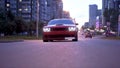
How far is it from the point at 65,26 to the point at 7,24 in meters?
76.2

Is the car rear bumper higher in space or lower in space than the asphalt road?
higher

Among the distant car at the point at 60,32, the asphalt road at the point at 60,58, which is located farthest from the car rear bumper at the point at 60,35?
the asphalt road at the point at 60,58

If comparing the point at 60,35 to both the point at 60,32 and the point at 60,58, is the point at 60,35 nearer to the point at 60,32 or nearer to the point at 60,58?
the point at 60,32

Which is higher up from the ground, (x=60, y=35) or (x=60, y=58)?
(x=60, y=35)

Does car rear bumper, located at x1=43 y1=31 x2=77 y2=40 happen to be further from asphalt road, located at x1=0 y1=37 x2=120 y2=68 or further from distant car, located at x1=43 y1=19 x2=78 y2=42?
asphalt road, located at x1=0 y1=37 x2=120 y2=68

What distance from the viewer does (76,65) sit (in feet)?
26.2

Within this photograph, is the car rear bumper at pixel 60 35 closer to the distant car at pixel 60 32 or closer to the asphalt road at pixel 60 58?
the distant car at pixel 60 32

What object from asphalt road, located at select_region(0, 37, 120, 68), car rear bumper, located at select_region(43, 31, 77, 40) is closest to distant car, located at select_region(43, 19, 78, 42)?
car rear bumper, located at select_region(43, 31, 77, 40)

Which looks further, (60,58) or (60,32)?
(60,32)

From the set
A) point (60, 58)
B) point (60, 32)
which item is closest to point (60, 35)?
point (60, 32)

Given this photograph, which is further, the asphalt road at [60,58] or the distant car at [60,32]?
the distant car at [60,32]

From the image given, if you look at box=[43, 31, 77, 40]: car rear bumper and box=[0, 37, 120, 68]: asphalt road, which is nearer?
box=[0, 37, 120, 68]: asphalt road

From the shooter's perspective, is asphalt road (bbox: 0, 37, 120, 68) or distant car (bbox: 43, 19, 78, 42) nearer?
asphalt road (bbox: 0, 37, 120, 68)

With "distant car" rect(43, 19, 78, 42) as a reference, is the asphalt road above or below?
below
